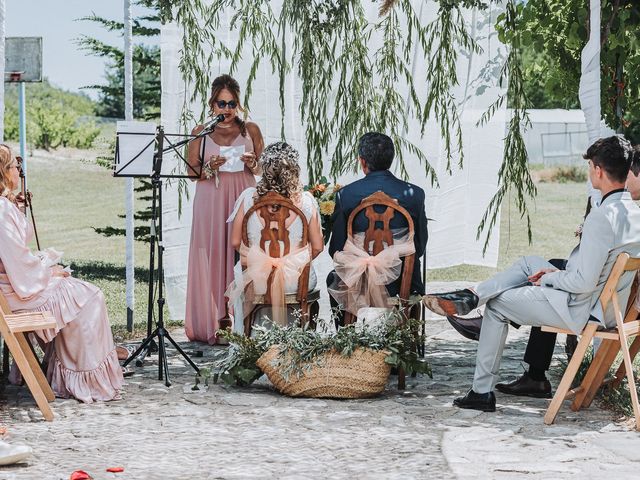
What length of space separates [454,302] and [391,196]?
95 cm

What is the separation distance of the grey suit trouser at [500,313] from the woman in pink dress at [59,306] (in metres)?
1.88

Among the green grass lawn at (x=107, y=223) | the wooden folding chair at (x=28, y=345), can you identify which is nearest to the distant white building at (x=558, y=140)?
the green grass lawn at (x=107, y=223)

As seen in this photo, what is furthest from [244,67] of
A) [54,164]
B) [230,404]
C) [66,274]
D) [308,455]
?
[54,164]

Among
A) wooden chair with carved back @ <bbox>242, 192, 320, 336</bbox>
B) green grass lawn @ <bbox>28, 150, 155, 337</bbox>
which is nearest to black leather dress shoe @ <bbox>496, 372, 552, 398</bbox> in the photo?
wooden chair with carved back @ <bbox>242, 192, 320, 336</bbox>

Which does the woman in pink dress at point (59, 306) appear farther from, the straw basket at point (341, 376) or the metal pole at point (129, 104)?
the metal pole at point (129, 104)

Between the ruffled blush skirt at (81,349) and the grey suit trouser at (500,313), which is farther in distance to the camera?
the ruffled blush skirt at (81,349)

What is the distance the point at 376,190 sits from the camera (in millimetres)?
5910

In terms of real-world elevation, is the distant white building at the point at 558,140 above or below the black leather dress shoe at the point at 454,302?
above

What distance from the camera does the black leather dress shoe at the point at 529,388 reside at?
18.5 ft

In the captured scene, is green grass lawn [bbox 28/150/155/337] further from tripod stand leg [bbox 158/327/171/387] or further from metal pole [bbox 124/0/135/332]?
tripod stand leg [bbox 158/327/171/387]

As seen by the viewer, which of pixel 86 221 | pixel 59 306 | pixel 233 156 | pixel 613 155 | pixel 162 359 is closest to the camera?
pixel 613 155

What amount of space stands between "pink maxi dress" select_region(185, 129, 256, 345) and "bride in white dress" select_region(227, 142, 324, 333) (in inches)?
47.0

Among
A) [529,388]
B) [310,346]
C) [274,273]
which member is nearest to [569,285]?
[529,388]

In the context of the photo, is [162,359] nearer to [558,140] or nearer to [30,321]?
[30,321]
